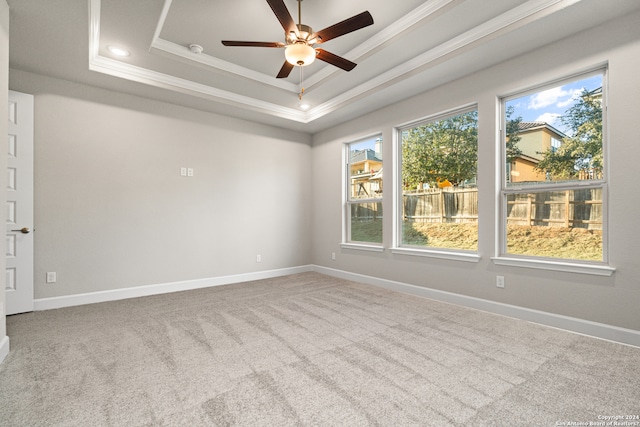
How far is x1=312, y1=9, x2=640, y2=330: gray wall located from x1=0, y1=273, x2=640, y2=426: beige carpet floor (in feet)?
1.07

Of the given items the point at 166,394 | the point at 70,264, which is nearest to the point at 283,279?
the point at 70,264

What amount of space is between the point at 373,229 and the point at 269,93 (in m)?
2.61

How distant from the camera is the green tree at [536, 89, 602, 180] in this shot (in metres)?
2.74

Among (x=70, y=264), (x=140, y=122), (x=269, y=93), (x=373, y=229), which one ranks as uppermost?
(x=269, y=93)

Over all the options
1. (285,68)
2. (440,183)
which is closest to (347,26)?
(285,68)

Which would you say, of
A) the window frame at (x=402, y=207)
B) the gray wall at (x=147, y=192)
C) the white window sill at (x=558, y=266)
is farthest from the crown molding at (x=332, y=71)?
the white window sill at (x=558, y=266)

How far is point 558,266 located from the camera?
2.85 meters

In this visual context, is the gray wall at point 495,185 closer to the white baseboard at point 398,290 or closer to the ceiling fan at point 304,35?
the white baseboard at point 398,290

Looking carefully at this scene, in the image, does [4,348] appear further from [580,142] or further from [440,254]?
[580,142]

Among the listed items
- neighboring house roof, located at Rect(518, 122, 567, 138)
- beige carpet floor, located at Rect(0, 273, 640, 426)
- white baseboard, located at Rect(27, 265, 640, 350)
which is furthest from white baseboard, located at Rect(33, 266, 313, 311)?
neighboring house roof, located at Rect(518, 122, 567, 138)

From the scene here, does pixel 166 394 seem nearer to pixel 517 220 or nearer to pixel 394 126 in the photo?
pixel 517 220

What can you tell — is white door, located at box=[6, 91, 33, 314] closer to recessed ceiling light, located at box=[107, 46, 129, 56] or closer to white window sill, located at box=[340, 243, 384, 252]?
recessed ceiling light, located at box=[107, 46, 129, 56]

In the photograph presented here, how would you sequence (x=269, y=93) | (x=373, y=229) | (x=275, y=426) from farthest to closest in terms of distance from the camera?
(x=373, y=229) → (x=269, y=93) → (x=275, y=426)

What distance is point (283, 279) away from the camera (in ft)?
16.7
